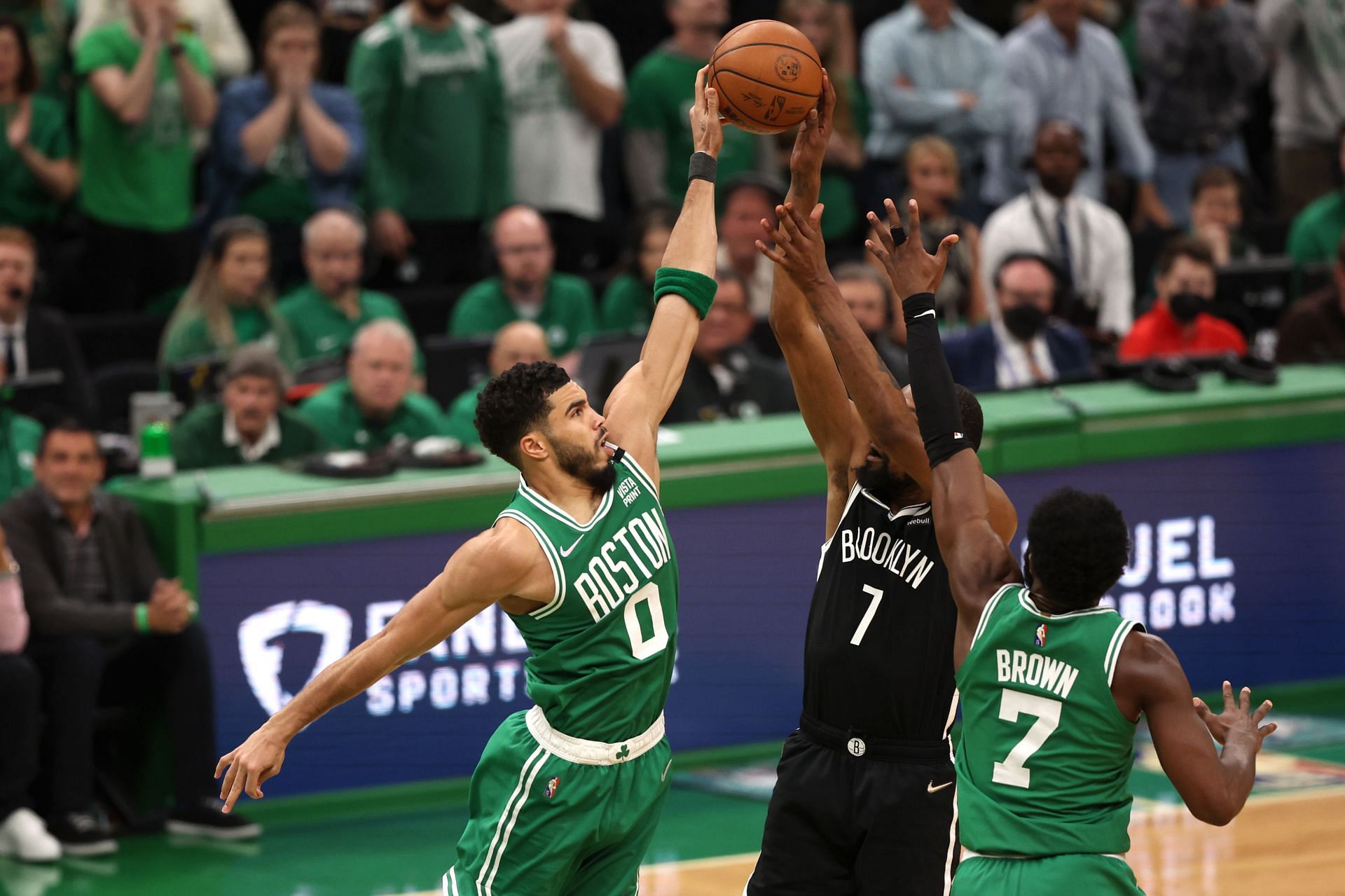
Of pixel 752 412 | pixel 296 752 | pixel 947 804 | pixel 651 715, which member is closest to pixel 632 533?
pixel 651 715

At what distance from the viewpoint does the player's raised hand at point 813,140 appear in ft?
18.9

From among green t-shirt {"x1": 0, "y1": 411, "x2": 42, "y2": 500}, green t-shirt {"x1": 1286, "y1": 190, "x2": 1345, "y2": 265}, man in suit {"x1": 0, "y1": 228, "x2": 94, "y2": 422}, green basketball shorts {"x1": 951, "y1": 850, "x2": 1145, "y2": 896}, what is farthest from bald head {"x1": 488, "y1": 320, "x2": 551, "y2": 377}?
green basketball shorts {"x1": 951, "y1": 850, "x2": 1145, "y2": 896}

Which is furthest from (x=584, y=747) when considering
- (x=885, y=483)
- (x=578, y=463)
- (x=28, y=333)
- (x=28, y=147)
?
(x=28, y=147)

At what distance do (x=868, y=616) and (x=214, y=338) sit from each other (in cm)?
575

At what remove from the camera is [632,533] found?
5.36 meters

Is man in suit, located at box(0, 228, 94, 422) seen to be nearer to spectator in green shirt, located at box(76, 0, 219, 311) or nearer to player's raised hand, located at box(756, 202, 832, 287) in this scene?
spectator in green shirt, located at box(76, 0, 219, 311)

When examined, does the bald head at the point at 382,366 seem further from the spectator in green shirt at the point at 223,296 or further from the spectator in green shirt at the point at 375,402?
the spectator in green shirt at the point at 223,296

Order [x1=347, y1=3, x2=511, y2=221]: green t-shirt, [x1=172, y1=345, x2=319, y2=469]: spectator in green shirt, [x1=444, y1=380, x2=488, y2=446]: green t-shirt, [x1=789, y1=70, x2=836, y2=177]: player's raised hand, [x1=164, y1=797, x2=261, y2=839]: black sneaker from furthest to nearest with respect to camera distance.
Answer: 1. [x1=347, y1=3, x2=511, y2=221]: green t-shirt
2. [x1=444, y1=380, x2=488, y2=446]: green t-shirt
3. [x1=172, y1=345, x2=319, y2=469]: spectator in green shirt
4. [x1=164, y1=797, x2=261, y2=839]: black sneaker
5. [x1=789, y1=70, x2=836, y2=177]: player's raised hand

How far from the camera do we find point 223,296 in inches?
420

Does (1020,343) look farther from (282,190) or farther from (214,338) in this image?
(282,190)

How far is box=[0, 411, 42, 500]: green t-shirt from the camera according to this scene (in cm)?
945

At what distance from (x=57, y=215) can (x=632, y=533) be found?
23.4 feet

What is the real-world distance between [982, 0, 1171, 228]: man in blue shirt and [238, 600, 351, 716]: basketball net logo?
20.7 feet

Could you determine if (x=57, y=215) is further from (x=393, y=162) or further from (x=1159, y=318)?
(x=1159, y=318)
